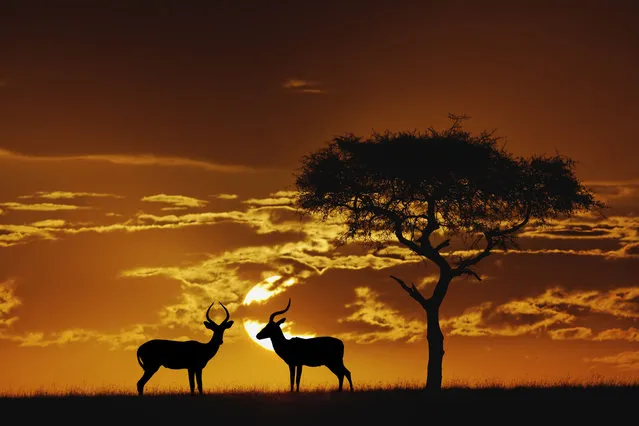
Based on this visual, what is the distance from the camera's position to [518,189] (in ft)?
149

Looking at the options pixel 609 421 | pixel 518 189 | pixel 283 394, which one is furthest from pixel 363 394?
pixel 518 189

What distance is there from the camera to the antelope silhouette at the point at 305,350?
39.1 meters

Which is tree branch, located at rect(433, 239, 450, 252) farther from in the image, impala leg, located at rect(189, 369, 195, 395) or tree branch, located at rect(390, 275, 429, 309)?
impala leg, located at rect(189, 369, 195, 395)

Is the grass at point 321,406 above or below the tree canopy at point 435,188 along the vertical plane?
below

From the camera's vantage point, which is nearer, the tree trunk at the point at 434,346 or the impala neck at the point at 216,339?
the impala neck at the point at 216,339

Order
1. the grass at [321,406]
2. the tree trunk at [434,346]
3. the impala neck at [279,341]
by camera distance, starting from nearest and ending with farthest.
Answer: the grass at [321,406]
the impala neck at [279,341]
the tree trunk at [434,346]

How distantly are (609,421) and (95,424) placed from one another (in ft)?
50.9

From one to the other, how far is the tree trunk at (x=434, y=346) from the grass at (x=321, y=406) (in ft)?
13.1

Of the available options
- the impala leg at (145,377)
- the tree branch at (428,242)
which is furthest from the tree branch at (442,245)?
the impala leg at (145,377)

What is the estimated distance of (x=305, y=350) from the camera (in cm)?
3922

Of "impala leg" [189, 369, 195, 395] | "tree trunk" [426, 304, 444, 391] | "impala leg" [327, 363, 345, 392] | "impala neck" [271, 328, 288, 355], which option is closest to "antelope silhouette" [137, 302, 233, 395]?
"impala leg" [189, 369, 195, 395]

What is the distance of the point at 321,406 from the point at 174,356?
257 inches

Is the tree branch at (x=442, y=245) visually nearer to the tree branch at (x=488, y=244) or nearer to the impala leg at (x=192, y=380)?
the tree branch at (x=488, y=244)

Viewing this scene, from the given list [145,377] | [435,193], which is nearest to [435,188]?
[435,193]
